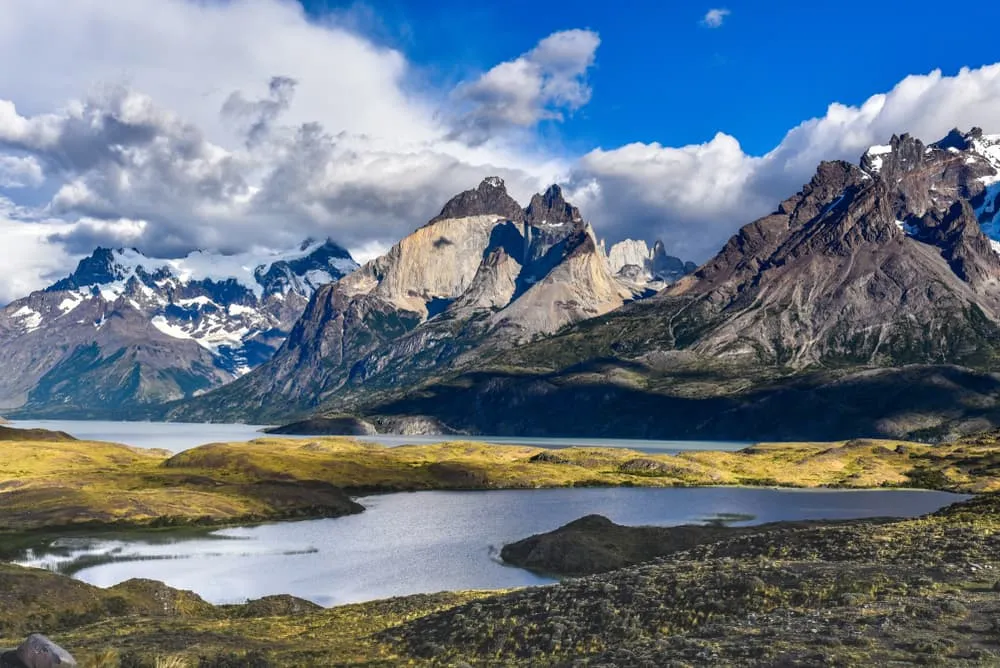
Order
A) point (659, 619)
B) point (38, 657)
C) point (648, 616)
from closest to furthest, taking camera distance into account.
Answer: point (38, 657) → point (659, 619) → point (648, 616)

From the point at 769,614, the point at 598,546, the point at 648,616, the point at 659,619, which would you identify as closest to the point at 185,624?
the point at 648,616

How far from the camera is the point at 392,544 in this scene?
124 metres

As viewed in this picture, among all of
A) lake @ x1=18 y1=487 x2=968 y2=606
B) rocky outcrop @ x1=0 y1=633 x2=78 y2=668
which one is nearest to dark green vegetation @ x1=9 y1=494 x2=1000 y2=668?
rocky outcrop @ x1=0 y1=633 x2=78 y2=668

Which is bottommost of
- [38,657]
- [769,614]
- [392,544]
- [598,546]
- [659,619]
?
[392,544]

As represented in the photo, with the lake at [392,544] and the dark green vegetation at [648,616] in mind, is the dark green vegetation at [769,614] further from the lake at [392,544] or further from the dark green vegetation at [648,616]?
the lake at [392,544]

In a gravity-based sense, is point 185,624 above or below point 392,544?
above

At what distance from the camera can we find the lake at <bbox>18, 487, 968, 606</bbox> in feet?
312

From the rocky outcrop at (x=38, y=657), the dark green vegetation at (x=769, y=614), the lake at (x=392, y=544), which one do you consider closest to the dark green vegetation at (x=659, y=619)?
the dark green vegetation at (x=769, y=614)

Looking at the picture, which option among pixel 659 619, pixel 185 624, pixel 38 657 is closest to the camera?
pixel 38 657

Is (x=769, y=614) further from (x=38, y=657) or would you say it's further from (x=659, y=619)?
(x=38, y=657)

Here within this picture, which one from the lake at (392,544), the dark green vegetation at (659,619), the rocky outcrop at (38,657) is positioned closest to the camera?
the dark green vegetation at (659,619)

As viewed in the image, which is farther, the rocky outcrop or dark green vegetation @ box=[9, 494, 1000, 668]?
the rocky outcrop

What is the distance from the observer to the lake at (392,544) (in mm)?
95062

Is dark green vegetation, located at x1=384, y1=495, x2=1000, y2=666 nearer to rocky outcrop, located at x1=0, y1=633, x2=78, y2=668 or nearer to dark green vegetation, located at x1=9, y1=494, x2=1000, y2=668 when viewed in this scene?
dark green vegetation, located at x1=9, y1=494, x2=1000, y2=668
